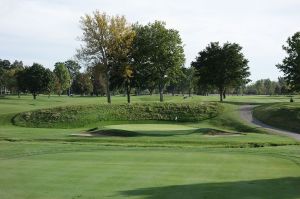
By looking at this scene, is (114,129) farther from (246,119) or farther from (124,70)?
(124,70)

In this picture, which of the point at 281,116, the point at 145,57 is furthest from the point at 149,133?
the point at 145,57

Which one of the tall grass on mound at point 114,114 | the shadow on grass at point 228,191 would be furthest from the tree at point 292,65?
the shadow on grass at point 228,191

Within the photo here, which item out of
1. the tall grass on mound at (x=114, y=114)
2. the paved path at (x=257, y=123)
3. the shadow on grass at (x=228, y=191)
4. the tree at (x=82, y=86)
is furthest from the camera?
the tree at (x=82, y=86)

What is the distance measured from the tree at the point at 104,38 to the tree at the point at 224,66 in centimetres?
1579

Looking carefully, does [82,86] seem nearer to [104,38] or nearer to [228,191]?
[104,38]

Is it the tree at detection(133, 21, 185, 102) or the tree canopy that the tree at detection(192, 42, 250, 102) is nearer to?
the tree at detection(133, 21, 185, 102)

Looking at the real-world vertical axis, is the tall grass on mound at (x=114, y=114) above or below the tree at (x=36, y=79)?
below

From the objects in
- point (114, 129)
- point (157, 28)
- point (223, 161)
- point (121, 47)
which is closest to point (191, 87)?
point (157, 28)

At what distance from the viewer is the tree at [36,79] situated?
107 metres

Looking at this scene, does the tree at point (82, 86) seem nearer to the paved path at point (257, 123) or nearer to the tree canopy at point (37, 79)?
the tree canopy at point (37, 79)

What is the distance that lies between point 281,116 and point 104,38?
28.8 meters

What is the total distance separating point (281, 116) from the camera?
4756cm

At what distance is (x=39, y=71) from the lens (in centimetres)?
10831

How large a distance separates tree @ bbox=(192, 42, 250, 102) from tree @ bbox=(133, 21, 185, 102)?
4.95m
